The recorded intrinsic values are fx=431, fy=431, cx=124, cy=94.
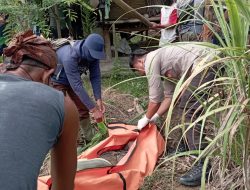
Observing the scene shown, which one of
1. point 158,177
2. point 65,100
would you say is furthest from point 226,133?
point 158,177

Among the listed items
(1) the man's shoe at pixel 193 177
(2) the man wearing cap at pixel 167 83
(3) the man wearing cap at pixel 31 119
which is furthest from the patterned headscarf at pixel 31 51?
(1) the man's shoe at pixel 193 177

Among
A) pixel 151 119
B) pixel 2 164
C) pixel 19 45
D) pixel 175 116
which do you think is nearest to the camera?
pixel 2 164

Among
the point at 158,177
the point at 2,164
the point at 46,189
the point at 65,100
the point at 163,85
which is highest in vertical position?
the point at 65,100

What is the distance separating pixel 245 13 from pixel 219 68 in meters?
0.35

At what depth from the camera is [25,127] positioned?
1.45 meters

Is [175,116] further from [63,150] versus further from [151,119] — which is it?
[63,150]

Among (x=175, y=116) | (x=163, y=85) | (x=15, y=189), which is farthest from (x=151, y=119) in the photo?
(x=15, y=189)

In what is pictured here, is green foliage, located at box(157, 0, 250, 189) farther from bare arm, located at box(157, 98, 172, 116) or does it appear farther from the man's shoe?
bare arm, located at box(157, 98, 172, 116)

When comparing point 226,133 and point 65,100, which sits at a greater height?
point 65,100

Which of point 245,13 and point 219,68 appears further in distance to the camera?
point 219,68

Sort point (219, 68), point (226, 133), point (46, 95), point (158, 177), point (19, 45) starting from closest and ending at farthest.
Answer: point (46, 95) → point (226, 133) → point (19, 45) → point (219, 68) → point (158, 177)

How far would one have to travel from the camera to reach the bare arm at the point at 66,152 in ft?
5.35

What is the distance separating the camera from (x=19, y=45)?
1744 millimetres

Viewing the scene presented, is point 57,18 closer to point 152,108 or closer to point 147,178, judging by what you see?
point 152,108
